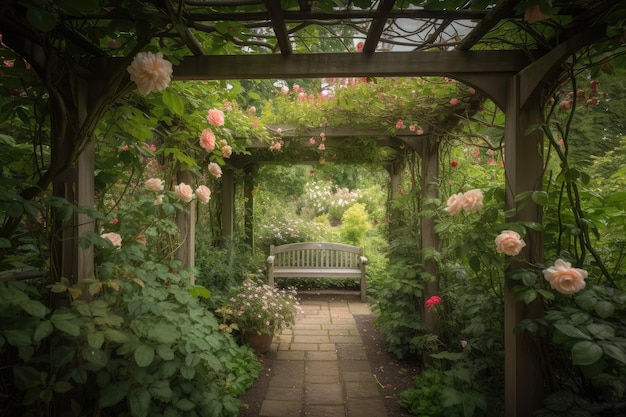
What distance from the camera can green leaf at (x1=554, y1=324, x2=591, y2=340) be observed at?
5.11 feet

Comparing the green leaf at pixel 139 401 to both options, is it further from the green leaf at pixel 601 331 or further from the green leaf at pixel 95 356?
the green leaf at pixel 601 331

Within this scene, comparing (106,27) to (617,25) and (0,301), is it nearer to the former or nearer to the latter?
(0,301)

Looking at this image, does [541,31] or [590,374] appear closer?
[590,374]

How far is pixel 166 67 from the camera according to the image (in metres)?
1.67

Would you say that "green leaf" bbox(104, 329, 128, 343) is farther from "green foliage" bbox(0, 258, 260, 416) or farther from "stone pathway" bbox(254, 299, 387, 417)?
"stone pathway" bbox(254, 299, 387, 417)

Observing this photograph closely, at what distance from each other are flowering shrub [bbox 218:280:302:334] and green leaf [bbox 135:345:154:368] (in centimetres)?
192

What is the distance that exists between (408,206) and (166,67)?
346cm

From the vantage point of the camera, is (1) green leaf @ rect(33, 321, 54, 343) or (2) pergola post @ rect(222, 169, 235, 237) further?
(2) pergola post @ rect(222, 169, 235, 237)

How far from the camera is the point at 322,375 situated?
3445mm

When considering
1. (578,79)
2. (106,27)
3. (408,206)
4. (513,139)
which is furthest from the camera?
(408,206)

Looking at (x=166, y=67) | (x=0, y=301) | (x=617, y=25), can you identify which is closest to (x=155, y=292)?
(x=0, y=301)

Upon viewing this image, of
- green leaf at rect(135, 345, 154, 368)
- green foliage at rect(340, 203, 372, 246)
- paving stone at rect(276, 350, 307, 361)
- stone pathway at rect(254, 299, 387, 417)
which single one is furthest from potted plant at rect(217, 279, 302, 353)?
green foliage at rect(340, 203, 372, 246)

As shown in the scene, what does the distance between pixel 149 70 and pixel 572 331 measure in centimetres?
196

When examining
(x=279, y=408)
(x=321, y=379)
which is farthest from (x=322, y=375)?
(x=279, y=408)
